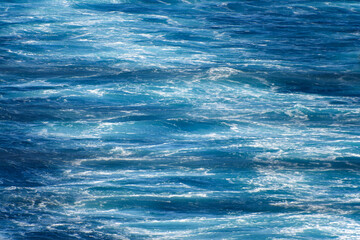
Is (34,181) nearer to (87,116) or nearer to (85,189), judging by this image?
(85,189)

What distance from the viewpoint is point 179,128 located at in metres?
9.38

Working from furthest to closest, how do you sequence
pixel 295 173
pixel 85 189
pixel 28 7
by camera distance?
pixel 28 7
pixel 295 173
pixel 85 189

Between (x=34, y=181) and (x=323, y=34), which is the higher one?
(x=323, y=34)

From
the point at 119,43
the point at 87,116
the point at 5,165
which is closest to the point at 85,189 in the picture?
the point at 5,165

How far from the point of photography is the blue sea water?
21.9 feet

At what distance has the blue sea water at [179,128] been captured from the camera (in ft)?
21.9

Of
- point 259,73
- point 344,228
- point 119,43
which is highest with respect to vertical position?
point 119,43

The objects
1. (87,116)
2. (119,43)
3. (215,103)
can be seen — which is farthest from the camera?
(119,43)

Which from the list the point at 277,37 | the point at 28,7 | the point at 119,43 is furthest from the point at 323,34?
the point at 28,7

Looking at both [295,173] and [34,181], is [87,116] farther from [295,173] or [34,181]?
[295,173]

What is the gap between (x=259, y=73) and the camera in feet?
39.4

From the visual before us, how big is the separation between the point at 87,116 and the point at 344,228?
4.97 meters

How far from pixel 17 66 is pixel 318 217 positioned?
26.0ft

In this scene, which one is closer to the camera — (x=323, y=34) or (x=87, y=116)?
(x=87, y=116)
